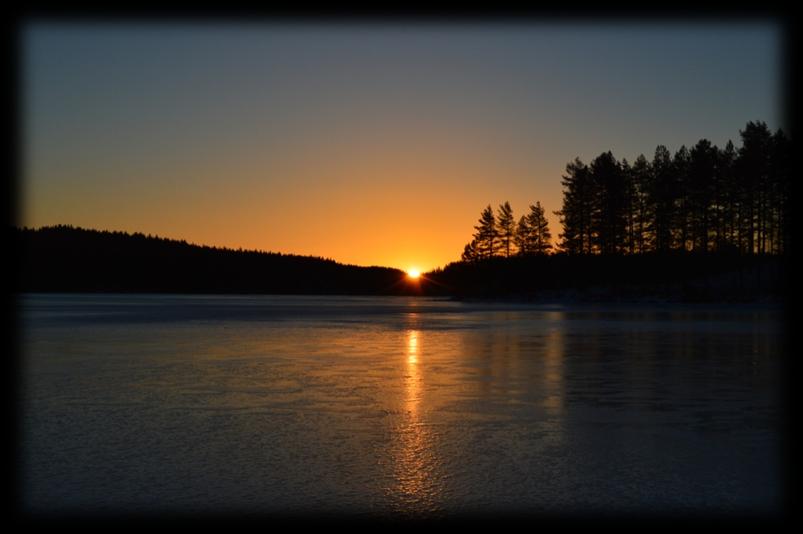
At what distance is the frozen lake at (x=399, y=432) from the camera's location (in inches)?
295

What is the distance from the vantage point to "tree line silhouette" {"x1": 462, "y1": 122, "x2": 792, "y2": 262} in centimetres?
8306

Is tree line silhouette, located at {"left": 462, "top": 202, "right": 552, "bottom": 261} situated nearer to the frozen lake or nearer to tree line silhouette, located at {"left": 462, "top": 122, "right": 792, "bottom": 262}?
tree line silhouette, located at {"left": 462, "top": 122, "right": 792, "bottom": 262}

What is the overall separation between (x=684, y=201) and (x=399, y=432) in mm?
89841

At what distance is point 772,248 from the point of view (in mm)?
91812

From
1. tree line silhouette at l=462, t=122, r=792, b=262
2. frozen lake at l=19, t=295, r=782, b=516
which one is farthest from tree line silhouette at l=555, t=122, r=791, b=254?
frozen lake at l=19, t=295, r=782, b=516

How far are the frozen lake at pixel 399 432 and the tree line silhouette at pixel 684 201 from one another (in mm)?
70284

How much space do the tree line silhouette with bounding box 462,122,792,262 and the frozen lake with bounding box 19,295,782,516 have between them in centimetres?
7028

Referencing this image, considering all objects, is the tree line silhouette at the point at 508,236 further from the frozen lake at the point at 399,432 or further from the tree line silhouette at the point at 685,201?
the frozen lake at the point at 399,432

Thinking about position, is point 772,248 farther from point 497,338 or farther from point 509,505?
point 509,505

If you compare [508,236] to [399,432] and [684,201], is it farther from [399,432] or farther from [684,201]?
[399,432]

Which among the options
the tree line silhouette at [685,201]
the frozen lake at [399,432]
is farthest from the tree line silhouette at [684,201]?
the frozen lake at [399,432]

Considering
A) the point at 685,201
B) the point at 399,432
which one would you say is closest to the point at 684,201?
the point at 685,201

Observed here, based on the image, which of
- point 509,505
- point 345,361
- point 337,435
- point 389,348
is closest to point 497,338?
point 389,348

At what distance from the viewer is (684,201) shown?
92.0 m
